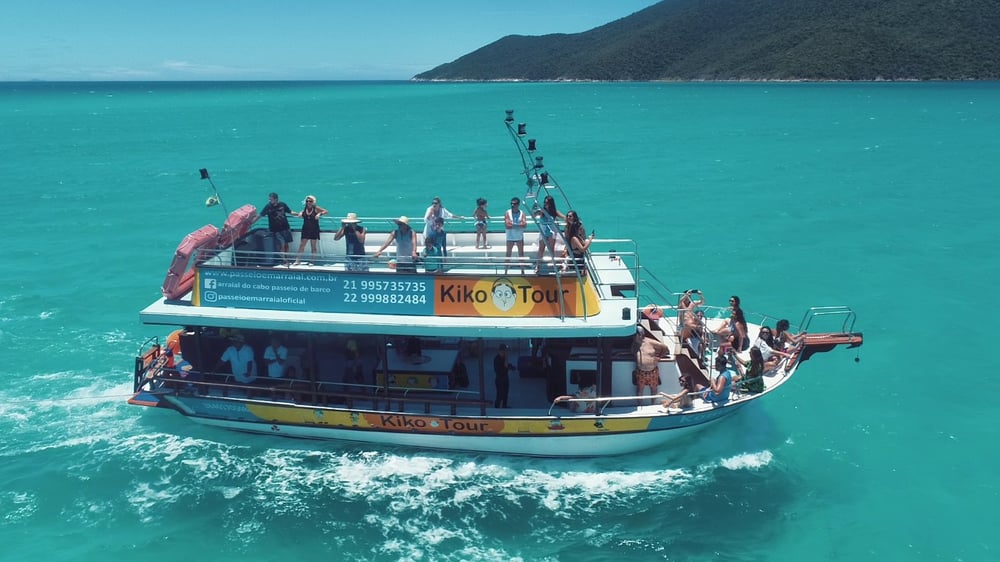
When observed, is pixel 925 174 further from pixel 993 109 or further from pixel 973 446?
pixel 993 109

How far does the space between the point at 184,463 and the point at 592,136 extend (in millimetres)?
61294

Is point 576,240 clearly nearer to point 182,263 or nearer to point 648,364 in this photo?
point 648,364

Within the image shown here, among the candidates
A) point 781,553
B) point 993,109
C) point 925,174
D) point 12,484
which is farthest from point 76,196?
point 993,109

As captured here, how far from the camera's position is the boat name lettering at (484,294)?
42.0 feet

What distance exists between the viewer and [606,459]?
14.1m

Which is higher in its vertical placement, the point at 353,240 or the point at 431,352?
the point at 353,240

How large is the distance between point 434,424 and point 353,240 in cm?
391

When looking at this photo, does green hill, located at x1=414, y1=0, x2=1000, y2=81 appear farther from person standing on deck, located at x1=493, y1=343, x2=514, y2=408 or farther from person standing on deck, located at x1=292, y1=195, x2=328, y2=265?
person standing on deck, located at x1=292, y1=195, x2=328, y2=265

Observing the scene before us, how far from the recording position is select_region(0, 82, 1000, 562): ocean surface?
41.6 feet

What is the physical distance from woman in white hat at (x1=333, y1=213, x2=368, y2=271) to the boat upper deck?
12 cm

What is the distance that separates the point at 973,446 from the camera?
1534 cm

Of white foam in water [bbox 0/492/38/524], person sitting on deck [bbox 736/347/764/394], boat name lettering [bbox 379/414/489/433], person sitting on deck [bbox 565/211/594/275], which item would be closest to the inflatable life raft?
boat name lettering [bbox 379/414/489/433]

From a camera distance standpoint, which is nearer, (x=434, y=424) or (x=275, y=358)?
(x=434, y=424)

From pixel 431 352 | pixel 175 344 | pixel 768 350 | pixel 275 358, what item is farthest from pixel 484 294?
pixel 175 344
